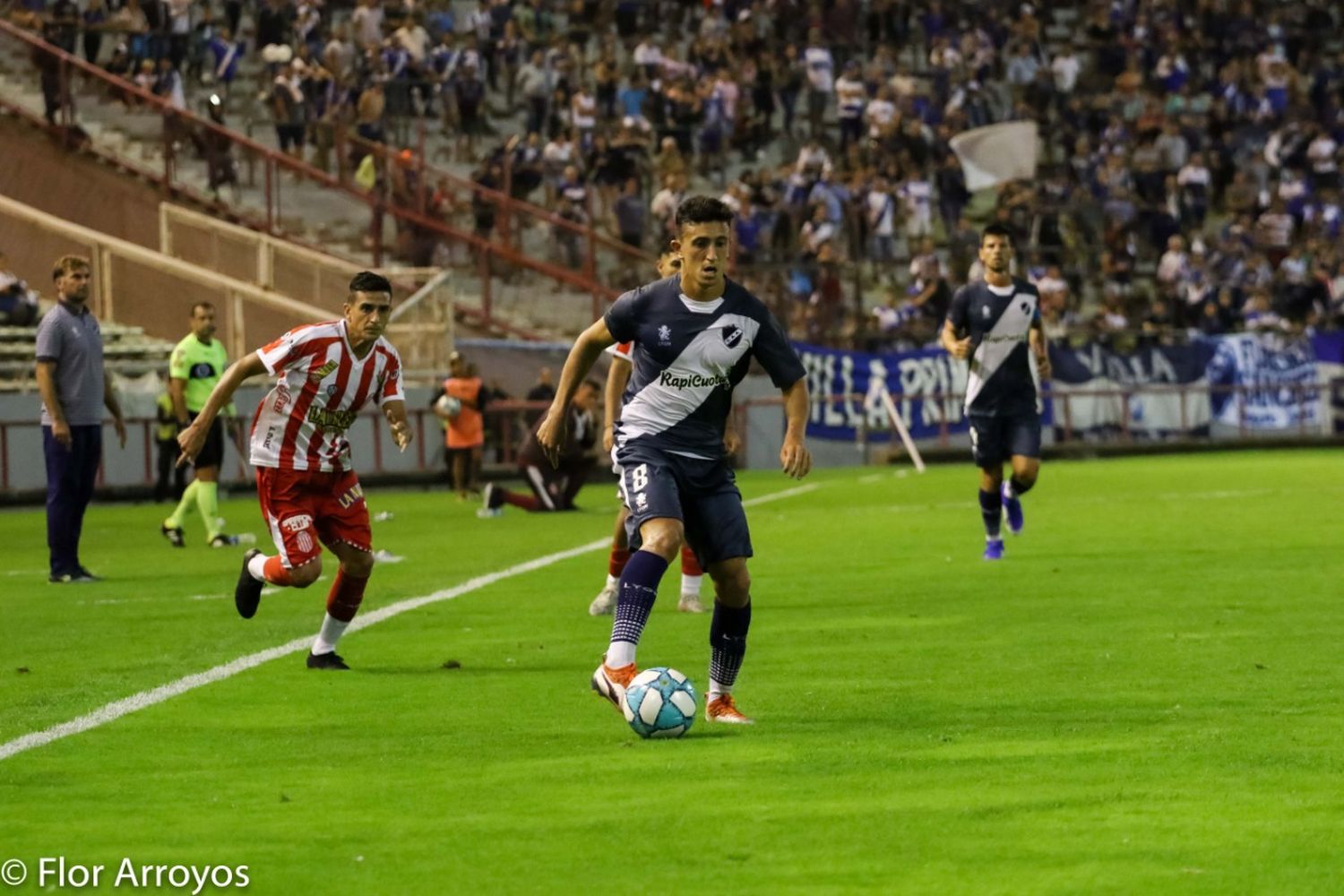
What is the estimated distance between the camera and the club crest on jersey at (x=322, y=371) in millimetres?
11406

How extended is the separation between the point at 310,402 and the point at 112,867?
5396mm

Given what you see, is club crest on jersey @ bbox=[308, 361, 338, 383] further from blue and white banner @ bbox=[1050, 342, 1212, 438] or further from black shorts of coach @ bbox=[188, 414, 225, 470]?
blue and white banner @ bbox=[1050, 342, 1212, 438]

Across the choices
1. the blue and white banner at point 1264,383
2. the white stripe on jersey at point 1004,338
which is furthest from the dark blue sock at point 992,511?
the blue and white banner at point 1264,383

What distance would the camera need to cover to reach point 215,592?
1577cm

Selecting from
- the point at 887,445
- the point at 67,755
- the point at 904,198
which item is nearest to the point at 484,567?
the point at 67,755

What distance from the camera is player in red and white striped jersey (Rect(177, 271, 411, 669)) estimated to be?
444 inches

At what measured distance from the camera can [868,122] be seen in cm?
4169

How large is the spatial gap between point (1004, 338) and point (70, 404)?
686 centimetres

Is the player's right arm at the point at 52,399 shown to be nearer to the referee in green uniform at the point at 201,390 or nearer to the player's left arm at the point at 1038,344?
the referee in green uniform at the point at 201,390

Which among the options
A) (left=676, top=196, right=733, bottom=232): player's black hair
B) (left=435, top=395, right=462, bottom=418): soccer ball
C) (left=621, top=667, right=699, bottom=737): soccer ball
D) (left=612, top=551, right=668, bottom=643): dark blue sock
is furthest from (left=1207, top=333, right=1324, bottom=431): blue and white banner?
(left=621, top=667, right=699, bottom=737): soccer ball

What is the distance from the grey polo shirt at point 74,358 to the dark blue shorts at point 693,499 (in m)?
8.37

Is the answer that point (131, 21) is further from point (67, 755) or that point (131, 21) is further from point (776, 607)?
point (67, 755)

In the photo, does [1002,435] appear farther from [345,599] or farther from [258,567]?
[345,599]

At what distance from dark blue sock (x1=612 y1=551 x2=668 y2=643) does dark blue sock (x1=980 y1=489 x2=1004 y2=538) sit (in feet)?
28.3
